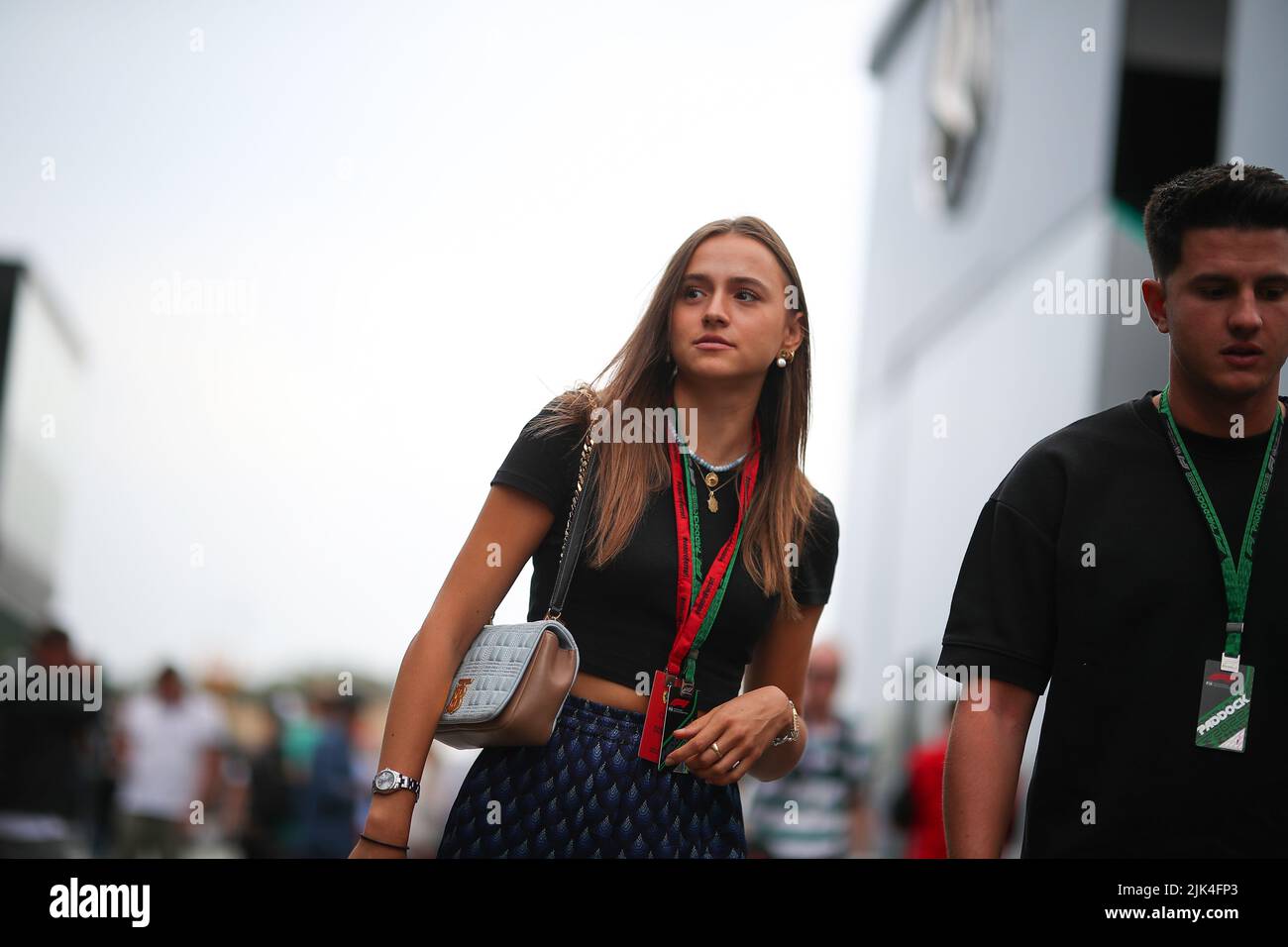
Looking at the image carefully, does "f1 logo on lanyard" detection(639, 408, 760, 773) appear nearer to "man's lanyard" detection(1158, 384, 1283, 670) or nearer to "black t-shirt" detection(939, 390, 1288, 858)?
"black t-shirt" detection(939, 390, 1288, 858)

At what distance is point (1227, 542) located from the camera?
2348 millimetres

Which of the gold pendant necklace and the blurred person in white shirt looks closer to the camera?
the gold pendant necklace

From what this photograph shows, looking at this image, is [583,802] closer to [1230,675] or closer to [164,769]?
[1230,675]

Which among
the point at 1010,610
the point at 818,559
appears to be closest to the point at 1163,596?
the point at 1010,610

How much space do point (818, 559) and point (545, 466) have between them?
0.59 meters

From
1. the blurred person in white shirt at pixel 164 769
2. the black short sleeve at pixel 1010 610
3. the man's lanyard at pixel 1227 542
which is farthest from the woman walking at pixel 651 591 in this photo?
the blurred person in white shirt at pixel 164 769

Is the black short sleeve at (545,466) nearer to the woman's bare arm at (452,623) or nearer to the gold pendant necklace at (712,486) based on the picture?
the woman's bare arm at (452,623)

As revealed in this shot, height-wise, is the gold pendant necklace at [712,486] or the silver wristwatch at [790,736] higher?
the gold pendant necklace at [712,486]

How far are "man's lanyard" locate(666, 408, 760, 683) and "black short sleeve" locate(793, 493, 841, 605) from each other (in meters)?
0.18

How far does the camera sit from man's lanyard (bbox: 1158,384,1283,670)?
7.54ft

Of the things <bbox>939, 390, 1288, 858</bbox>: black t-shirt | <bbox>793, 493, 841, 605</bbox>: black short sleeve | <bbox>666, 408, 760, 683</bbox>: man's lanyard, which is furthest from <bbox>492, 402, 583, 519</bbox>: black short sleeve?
<bbox>939, 390, 1288, 858</bbox>: black t-shirt

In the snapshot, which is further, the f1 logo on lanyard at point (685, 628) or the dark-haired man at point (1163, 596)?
the f1 logo on lanyard at point (685, 628)

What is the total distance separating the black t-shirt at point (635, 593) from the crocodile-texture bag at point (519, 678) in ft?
0.13

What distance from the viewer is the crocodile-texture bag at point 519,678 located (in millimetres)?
2396
